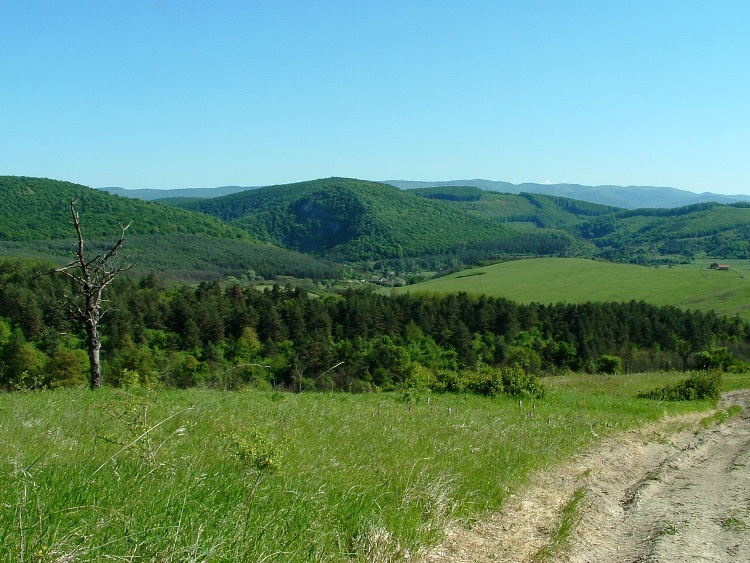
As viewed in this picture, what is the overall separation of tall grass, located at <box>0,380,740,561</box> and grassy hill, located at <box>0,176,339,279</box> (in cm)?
11870

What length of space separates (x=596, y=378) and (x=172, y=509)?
3069 cm

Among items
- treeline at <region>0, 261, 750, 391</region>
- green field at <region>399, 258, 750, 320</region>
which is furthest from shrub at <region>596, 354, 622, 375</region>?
green field at <region>399, 258, 750, 320</region>

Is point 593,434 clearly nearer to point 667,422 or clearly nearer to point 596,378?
point 667,422

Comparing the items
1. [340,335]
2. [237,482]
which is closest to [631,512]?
[237,482]

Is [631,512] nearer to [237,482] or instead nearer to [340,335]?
[237,482]

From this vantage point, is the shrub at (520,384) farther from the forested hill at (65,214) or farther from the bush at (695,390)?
the forested hill at (65,214)

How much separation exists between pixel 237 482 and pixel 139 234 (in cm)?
17776

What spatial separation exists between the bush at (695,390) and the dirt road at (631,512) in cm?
974

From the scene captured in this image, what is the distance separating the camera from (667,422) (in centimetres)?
1630

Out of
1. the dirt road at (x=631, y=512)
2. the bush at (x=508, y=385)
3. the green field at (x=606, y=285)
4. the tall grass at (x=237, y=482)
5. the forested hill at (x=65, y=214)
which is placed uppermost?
the forested hill at (x=65, y=214)

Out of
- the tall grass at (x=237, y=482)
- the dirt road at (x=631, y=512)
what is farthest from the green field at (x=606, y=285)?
the tall grass at (x=237, y=482)

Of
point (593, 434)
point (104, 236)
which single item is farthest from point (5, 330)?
point (104, 236)

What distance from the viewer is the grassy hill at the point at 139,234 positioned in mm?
139750

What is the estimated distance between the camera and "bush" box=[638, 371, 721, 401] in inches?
865
